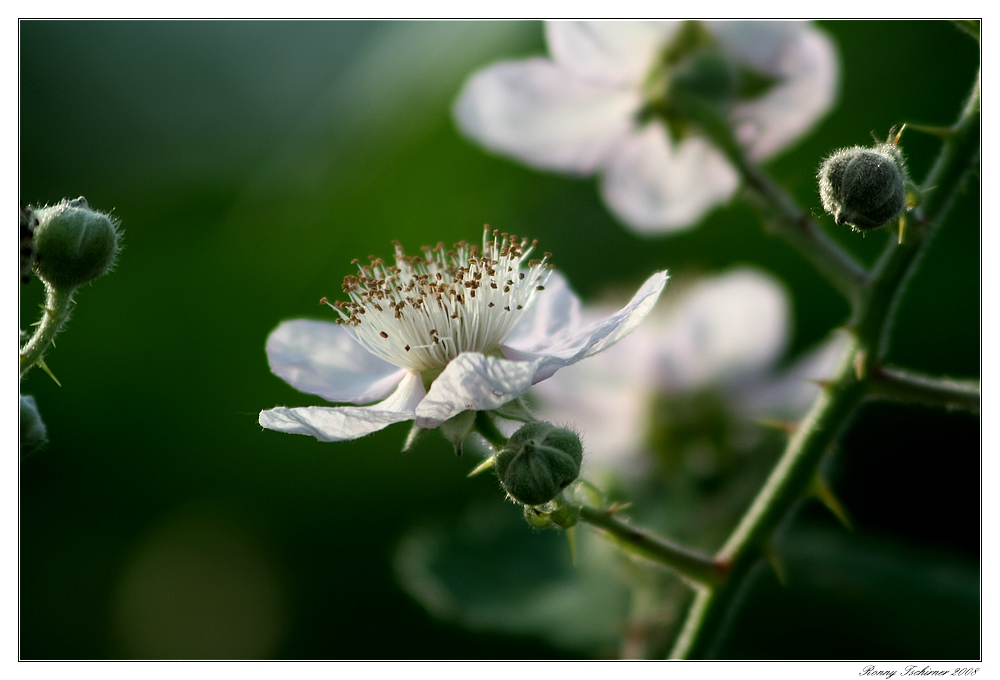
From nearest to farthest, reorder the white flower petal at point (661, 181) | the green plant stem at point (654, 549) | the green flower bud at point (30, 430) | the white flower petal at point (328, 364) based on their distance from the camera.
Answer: the green flower bud at point (30, 430) → the green plant stem at point (654, 549) → the white flower petal at point (328, 364) → the white flower petal at point (661, 181)

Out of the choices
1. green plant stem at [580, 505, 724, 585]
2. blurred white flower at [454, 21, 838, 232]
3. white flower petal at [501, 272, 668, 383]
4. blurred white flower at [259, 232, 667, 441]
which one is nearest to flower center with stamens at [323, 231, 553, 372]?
blurred white flower at [259, 232, 667, 441]

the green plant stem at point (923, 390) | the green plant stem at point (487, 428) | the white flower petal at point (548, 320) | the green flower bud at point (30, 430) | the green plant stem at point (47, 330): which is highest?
the green plant stem at point (47, 330)

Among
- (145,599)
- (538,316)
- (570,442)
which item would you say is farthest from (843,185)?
(145,599)

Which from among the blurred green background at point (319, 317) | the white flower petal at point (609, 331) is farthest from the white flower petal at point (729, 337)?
the white flower petal at point (609, 331)

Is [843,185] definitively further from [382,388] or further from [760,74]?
[760,74]

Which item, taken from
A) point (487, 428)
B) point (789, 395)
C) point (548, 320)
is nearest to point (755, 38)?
point (548, 320)

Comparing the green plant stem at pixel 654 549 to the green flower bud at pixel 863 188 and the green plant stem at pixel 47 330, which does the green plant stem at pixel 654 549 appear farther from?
the green plant stem at pixel 47 330

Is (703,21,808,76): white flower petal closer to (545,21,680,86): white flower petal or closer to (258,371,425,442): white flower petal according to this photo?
(545,21,680,86): white flower petal
